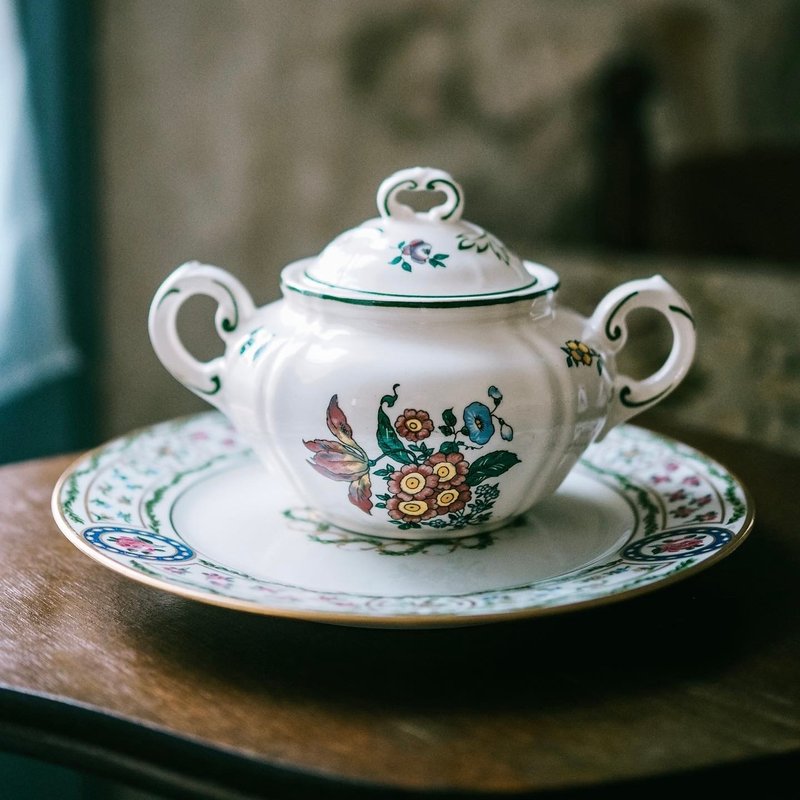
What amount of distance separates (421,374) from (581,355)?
0.10m

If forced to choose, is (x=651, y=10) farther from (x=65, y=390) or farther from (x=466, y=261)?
(x=466, y=261)

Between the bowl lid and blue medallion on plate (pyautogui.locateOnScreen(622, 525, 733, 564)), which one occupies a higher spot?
the bowl lid

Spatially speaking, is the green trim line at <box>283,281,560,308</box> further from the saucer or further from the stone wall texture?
the stone wall texture

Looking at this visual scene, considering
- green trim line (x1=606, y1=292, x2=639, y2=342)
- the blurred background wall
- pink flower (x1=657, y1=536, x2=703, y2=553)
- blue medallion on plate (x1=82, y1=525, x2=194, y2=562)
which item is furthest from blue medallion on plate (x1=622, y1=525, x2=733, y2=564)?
the blurred background wall

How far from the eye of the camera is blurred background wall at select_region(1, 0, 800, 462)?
1.46 m

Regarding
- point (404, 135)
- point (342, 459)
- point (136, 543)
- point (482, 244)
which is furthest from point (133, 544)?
point (404, 135)

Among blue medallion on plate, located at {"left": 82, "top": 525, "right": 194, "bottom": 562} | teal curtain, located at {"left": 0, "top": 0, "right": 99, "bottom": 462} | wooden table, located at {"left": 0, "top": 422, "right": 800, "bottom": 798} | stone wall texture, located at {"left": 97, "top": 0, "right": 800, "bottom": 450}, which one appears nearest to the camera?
wooden table, located at {"left": 0, "top": 422, "right": 800, "bottom": 798}

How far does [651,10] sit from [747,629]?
58.4 inches

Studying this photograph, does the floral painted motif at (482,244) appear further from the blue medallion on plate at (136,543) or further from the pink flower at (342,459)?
the blue medallion on plate at (136,543)

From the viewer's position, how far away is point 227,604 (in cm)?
47

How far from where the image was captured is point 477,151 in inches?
67.7

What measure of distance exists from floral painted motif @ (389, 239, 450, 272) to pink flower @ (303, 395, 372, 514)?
0.08 metres

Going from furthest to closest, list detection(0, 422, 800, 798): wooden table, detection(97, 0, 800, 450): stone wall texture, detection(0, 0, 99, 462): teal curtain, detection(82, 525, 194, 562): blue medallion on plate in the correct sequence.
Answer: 1. detection(97, 0, 800, 450): stone wall texture
2. detection(0, 0, 99, 462): teal curtain
3. detection(82, 525, 194, 562): blue medallion on plate
4. detection(0, 422, 800, 798): wooden table

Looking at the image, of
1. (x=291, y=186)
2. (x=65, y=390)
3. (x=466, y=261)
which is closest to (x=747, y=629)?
(x=466, y=261)
